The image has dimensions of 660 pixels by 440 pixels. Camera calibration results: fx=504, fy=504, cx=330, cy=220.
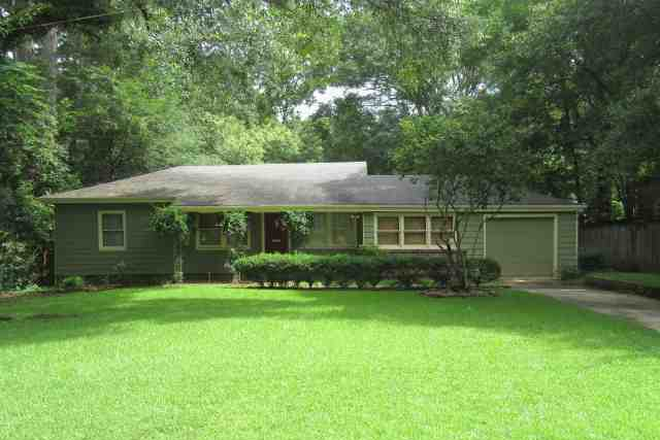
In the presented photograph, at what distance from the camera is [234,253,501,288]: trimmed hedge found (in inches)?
554

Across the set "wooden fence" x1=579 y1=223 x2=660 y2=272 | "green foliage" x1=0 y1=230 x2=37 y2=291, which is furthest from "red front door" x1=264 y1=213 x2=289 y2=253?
Answer: "wooden fence" x1=579 y1=223 x2=660 y2=272

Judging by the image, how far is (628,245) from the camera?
62.3 feet

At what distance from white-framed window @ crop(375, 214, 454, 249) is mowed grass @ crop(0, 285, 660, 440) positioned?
745cm

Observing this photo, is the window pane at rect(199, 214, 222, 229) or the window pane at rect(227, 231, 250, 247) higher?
the window pane at rect(199, 214, 222, 229)

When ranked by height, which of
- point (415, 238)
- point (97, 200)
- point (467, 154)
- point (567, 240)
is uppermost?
point (467, 154)

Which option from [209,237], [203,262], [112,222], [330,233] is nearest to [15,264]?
[112,222]

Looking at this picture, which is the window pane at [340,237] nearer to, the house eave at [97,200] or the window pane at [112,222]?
the house eave at [97,200]

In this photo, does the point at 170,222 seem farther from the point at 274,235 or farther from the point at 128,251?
the point at 274,235

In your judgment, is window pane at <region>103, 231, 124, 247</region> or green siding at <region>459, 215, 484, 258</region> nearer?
window pane at <region>103, 231, 124, 247</region>

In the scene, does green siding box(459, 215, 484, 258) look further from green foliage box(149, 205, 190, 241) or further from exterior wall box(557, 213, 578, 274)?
green foliage box(149, 205, 190, 241)

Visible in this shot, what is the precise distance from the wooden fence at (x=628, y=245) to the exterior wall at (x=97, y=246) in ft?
51.7

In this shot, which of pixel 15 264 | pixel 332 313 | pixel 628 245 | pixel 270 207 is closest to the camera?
pixel 332 313

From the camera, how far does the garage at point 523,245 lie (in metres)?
17.5

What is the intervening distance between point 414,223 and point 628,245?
27.7 ft
